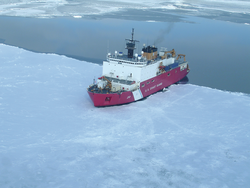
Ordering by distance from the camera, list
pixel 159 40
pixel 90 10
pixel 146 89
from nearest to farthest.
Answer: pixel 146 89 < pixel 159 40 < pixel 90 10

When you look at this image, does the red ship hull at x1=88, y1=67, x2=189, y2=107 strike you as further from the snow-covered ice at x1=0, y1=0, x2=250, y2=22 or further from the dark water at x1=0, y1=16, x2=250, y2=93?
the snow-covered ice at x1=0, y1=0, x2=250, y2=22

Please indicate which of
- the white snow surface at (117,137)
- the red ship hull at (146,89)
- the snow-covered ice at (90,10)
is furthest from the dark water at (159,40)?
the white snow surface at (117,137)

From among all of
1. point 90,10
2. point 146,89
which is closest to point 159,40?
point 146,89

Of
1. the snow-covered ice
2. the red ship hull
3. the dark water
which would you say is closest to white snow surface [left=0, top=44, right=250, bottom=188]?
the red ship hull

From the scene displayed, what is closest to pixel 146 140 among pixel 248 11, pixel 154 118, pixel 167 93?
pixel 154 118

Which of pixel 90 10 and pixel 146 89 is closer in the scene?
pixel 146 89

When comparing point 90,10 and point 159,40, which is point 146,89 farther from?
point 90,10
